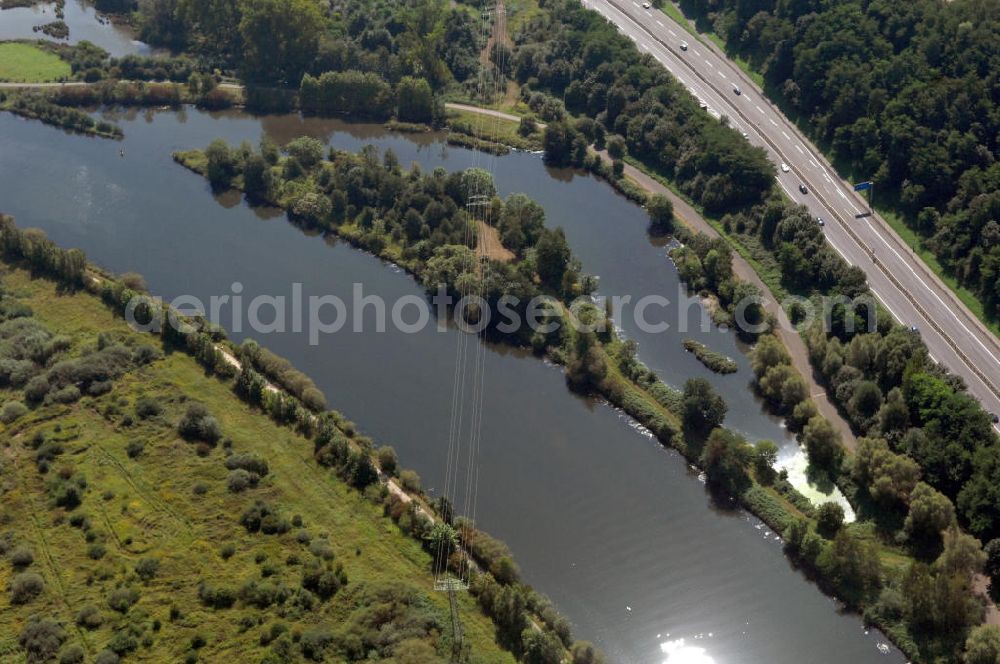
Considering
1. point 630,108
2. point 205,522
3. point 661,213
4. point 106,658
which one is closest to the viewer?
point 106,658

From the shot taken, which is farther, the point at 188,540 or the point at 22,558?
the point at 188,540

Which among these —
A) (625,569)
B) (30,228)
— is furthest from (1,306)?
(625,569)

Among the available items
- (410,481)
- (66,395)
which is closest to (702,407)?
(410,481)

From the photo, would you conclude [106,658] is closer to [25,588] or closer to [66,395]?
[25,588]

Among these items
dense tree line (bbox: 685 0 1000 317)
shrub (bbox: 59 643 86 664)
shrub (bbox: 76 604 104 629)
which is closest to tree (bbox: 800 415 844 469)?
dense tree line (bbox: 685 0 1000 317)

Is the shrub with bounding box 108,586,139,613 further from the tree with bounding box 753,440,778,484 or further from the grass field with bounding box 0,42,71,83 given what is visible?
the grass field with bounding box 0,42,71,83

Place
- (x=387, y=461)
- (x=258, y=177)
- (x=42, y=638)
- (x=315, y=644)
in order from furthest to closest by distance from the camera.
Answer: (x=258, y=177) → (x=387, y=461) → (x=315, y=644) → (x=42, y=638)

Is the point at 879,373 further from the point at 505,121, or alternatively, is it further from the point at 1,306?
the point at 1,306
